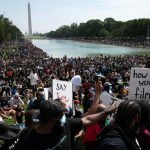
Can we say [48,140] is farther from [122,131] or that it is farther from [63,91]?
[63,91]

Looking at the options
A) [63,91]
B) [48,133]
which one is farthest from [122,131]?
[63,91]

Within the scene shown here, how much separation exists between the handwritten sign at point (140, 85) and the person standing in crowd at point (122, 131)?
2904 millimetres

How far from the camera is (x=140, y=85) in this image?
6.15 metres

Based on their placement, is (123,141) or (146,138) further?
(146,138)

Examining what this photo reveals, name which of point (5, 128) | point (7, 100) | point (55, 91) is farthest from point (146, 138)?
A: point (7, 100)

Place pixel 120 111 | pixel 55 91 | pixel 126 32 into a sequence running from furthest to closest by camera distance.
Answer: pixel 126 32, pixel 55 91, pixel 120 111

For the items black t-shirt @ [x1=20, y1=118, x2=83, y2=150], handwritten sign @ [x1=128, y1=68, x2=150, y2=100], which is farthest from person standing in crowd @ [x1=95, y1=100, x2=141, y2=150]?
handwritten sign @ [x1=128, y1=68, x2=150, y2=100]

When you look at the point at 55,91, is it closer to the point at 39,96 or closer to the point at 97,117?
the point at 39,96

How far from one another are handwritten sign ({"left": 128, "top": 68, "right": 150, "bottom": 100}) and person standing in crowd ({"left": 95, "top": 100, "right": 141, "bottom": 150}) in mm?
2904

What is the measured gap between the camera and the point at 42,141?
3.18 metres

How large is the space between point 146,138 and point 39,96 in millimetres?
4994

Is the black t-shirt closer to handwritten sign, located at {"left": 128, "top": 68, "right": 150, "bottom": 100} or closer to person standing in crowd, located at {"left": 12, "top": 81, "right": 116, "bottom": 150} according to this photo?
person standing in crowd, located at {"left": 12, "top": 81, "right": 116, "bottom": 150}

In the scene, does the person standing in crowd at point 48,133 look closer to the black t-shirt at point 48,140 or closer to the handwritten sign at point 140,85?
the black t-shirt at point 48,140

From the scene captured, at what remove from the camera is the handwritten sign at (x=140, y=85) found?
610cm
